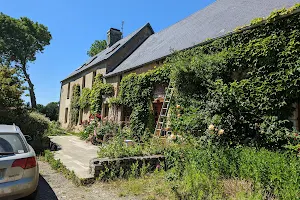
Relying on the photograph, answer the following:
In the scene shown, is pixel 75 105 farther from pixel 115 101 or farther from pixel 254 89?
pixel 254 89

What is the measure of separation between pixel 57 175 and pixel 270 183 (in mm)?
4757

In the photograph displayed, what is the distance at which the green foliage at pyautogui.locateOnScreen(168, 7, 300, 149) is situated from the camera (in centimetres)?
553

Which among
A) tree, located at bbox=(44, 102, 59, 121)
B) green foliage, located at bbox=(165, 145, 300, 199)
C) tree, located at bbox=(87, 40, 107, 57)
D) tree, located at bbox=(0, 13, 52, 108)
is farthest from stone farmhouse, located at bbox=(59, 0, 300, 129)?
tree, located at bbox=(87, 40, 107, 57)

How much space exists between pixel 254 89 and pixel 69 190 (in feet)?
17.4

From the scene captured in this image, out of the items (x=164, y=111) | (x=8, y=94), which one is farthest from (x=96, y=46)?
(x=164, y=111)

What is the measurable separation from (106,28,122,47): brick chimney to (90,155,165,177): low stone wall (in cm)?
1746

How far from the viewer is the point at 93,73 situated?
17.2 meters

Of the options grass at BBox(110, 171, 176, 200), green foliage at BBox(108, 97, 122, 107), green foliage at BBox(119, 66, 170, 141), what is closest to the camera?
grass at BBox(110, 171, 176, 200)

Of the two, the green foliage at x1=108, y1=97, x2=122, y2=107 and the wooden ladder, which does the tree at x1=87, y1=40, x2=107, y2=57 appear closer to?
the green foliage at x1=108, y1=97, x2=122, y2=107

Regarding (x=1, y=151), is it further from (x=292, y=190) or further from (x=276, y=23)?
(x=276, y=23)

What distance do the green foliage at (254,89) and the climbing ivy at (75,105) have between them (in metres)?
14.4

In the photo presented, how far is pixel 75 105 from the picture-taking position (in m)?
19.5

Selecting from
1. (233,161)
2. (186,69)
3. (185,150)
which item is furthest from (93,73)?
(233,161)

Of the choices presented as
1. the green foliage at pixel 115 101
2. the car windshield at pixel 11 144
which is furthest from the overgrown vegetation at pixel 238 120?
the green foliage at pixel 115 101
